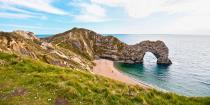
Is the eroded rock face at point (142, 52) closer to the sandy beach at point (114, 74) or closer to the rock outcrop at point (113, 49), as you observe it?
the rock outcrop at point (113, 49)

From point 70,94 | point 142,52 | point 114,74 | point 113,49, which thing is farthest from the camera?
point 113,49

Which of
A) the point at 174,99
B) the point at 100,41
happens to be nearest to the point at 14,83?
the point at 174,99

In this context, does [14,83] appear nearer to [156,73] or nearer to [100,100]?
[100,100]

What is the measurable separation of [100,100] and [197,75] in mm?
114922

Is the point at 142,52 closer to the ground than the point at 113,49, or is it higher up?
closer to the ground

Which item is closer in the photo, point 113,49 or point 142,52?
point 142,52

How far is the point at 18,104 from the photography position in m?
17.6

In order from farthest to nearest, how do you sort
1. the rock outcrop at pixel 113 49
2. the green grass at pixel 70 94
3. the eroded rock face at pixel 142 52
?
the rock outcrop at pixel 113 49
the eroded rock face at pixel 142 52
the green grass at pixel 70 94

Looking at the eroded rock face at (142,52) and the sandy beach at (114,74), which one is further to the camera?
the eroded rock face at (142,52)

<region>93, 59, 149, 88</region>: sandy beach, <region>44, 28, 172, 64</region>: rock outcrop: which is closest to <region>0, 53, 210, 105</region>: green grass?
<region>93, 59, 149, 88</region>: sandy beach

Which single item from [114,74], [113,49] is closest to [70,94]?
[114,74]

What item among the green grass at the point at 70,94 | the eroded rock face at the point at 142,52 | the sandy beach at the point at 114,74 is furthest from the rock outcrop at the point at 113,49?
the green grass at the point at 70,94

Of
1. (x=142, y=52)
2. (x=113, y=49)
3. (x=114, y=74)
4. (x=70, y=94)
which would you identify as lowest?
(x=114, y=74)

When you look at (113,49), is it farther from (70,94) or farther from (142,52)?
(70,94)
